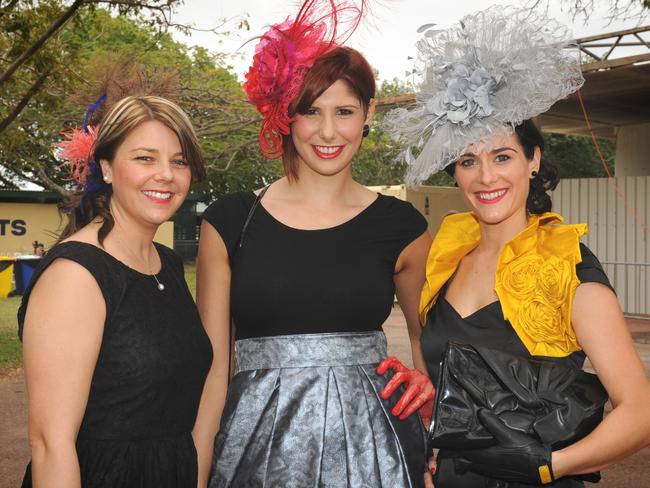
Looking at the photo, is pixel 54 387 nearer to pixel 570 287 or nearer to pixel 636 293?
pixel 570 287

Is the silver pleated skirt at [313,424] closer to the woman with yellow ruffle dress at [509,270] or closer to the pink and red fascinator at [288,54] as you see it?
the woman with yellow ruffle dress at [509,270]

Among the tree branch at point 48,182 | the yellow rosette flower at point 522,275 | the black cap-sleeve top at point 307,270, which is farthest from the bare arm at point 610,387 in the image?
the tree branch at point 48,182

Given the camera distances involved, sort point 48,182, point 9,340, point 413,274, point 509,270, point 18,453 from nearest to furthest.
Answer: point 509,270, point 413,274, point 18,453, point 9,340, point 48,182

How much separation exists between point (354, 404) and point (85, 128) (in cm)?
127

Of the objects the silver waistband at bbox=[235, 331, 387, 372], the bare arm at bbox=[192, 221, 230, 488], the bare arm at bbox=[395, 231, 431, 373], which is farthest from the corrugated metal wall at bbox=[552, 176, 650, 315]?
the bare arm at bbox=[192, 221, 230, 488]

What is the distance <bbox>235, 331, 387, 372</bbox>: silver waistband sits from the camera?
2.69m

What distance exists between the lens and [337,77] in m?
2.82

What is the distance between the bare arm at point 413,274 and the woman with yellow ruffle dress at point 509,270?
10 centimetres

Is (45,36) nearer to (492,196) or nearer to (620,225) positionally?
(492,196)

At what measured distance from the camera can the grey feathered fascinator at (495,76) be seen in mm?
2510

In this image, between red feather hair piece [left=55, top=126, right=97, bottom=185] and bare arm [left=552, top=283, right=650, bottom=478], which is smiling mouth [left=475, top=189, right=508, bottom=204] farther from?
red feather hair piece [left=55, top=126, right=97, bottom=185]

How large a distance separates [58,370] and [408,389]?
116 cm

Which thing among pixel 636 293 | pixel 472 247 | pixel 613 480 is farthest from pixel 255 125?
pixel 472 247

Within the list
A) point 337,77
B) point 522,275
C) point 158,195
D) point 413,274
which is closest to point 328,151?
point 337,77
